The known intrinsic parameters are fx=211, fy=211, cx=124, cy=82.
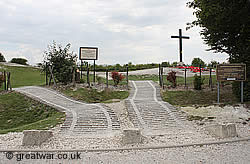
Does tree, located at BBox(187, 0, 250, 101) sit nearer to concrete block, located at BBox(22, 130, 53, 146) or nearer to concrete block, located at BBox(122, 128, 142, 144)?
concrete block, located at BBox(122, 128, 142, 144)

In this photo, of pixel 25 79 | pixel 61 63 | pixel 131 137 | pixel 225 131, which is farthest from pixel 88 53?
pixel 25 79

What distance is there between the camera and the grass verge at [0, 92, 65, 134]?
9.23 m

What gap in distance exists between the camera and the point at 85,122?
8172 millimetres

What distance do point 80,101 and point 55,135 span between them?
5874 millimetres

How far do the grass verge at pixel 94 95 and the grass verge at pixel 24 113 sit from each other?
244 centimetres

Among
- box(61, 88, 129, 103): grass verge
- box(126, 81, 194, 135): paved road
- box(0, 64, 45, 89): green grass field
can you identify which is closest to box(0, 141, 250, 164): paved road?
box(126, 81, 194, 135): paved road

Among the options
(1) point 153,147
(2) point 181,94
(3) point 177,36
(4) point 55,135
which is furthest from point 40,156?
(3) point 177,36

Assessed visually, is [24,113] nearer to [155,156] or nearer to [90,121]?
[90,121]

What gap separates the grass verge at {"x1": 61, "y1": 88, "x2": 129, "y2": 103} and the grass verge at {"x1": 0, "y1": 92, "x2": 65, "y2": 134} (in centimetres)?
244

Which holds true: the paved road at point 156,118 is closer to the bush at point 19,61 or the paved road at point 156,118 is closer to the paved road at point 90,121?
the paved road at point 90,121

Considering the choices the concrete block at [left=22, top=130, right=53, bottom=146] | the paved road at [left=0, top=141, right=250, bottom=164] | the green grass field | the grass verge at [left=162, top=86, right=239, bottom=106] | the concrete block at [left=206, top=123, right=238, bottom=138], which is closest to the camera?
the paved road at [left=0, top=141, right=250, bottom=164]

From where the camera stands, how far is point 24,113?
11.0 meters

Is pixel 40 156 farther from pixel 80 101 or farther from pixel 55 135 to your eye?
pixel 80 101

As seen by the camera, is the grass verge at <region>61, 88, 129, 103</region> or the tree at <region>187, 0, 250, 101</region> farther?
the grass verge at <region>61, 88, 129, 103</region>
